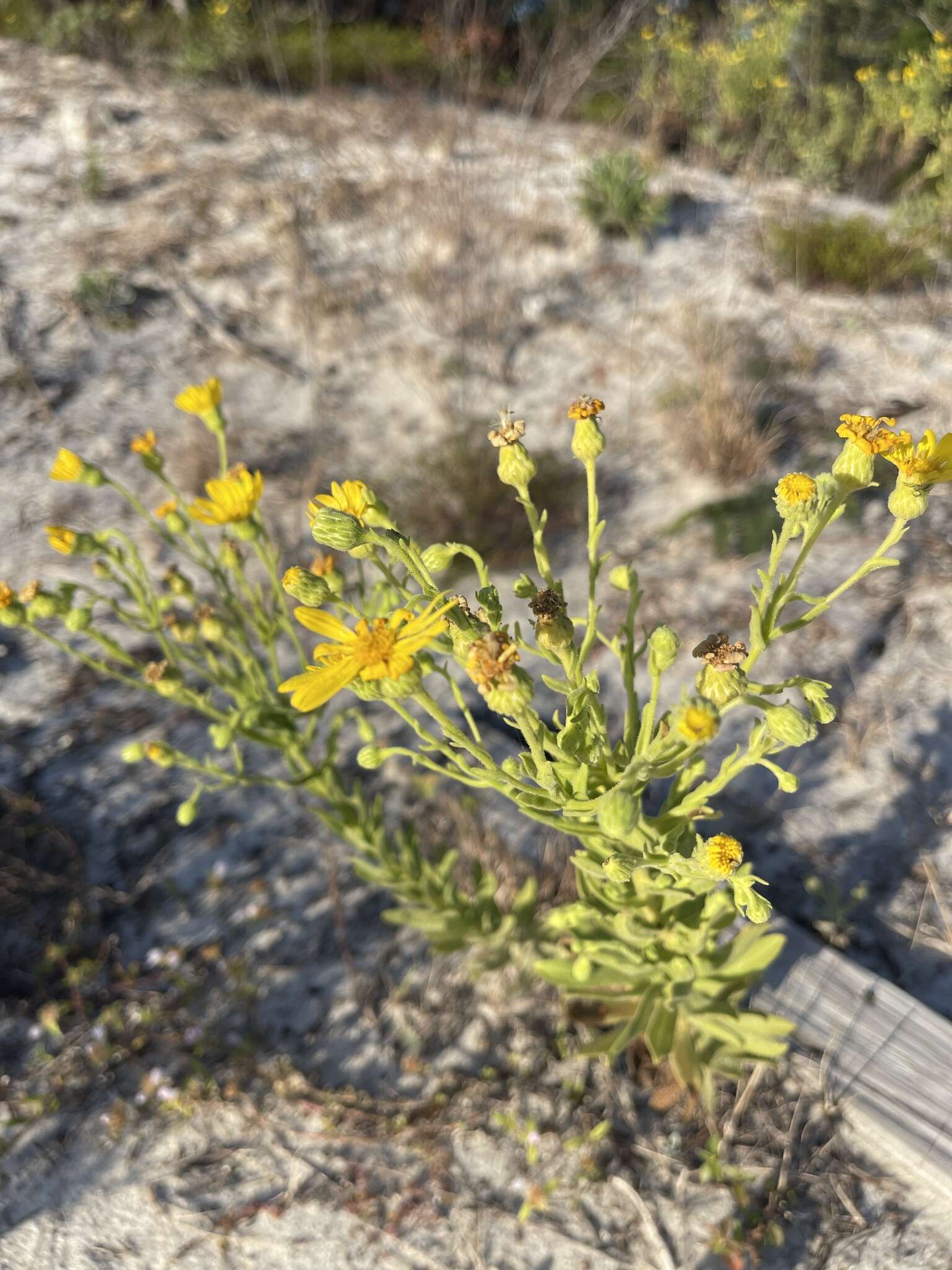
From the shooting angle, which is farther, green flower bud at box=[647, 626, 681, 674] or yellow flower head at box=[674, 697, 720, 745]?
green flower bud at box=[647, 626, 681, 674]

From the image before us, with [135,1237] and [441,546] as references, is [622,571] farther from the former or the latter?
[135,1237]

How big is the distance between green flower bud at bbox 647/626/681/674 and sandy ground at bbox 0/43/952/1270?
43.8 inches

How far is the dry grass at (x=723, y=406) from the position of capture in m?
3.19

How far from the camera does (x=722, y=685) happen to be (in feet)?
3.23

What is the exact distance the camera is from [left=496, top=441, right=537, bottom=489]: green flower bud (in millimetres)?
1170

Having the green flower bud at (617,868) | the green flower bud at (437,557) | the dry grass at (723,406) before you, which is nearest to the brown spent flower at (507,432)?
the green flower bud at (437,557)

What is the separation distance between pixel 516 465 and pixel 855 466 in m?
0.47

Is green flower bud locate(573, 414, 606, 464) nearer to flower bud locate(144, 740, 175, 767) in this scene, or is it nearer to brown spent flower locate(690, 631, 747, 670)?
brown spent flower locate(690, 631, 747, 670)

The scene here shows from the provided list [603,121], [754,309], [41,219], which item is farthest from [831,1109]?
[603,121]

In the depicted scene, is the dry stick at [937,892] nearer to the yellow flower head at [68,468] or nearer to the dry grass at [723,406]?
the dry grass at [723,406]

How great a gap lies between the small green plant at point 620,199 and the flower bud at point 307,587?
13.4 feet

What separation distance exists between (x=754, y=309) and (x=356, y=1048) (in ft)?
12.9

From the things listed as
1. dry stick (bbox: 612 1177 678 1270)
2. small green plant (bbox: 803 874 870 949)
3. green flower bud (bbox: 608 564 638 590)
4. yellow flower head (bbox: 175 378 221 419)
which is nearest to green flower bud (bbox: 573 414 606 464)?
green flower bud (bbox: 608 564 638 590)

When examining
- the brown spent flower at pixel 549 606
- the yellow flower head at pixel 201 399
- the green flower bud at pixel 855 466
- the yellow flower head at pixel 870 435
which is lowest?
the brown spent flower at pixel 549 606
